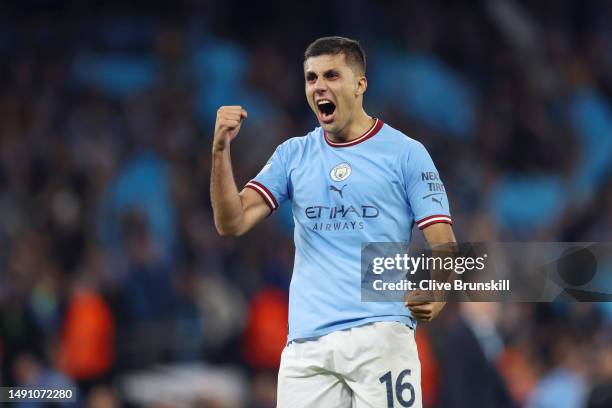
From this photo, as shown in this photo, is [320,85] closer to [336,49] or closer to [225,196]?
[336,49]

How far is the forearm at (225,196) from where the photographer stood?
516 centimetres

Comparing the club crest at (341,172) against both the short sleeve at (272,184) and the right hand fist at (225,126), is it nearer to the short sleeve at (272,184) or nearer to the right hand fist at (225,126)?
the short sleeve at (272,184)

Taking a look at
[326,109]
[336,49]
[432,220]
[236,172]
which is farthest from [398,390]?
[236,172]

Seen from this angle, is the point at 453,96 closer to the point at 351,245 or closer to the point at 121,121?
the point at 121,121

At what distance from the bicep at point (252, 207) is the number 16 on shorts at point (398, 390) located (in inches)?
33.6

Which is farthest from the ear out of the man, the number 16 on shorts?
the number 16 on shorts

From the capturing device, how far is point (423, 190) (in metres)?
5.20

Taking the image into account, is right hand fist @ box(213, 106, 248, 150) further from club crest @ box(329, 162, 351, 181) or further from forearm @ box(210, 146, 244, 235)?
club crest @ box(329, 162, 351, 181)

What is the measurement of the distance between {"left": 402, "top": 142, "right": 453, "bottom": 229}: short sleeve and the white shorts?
45 cm

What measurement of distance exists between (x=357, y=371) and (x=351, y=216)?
0.62 metres

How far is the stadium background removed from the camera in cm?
1016

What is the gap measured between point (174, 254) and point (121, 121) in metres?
1.99

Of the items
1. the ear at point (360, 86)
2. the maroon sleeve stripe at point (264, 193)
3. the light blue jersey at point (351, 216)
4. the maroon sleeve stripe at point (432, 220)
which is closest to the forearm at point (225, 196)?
the maroon sleeve stripe at point (264, 193)

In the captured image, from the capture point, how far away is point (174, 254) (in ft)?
38.5
